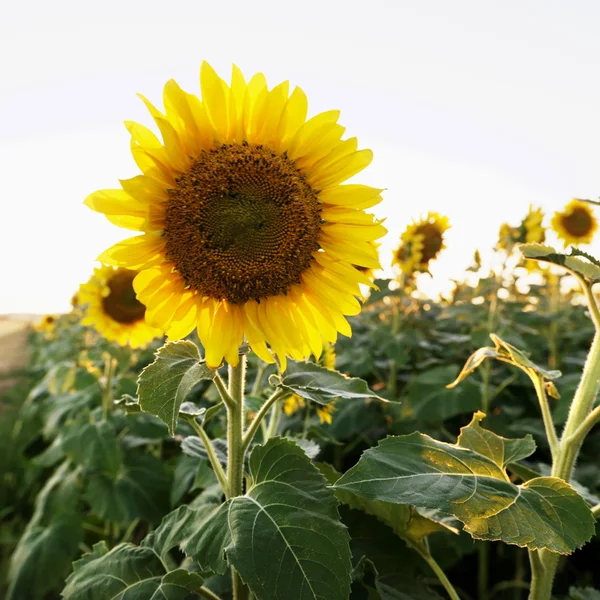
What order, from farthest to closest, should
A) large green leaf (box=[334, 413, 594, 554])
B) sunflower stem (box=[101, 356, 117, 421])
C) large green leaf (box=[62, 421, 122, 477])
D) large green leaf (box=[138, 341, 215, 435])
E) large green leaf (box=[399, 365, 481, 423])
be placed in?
sunflower stem (box=[101, 356, 117, 421]) → large green leaf (box=[399, 365, 481, 423]) → large green leaf (box=[62, 421, 122, 477]) → large green leaf (box=[138, 341, 215, 435]) → large green leaf (box=[334, 413, 594, 554])

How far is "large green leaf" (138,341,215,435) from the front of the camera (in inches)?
48.8

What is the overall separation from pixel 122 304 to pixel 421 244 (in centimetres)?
247

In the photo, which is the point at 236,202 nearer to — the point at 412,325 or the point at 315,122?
the point at 315,122

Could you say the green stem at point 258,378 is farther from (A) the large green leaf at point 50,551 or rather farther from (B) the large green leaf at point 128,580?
(A) the large green leaf at point 50,551

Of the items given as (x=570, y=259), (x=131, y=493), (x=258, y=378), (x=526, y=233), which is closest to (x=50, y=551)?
(x=131, y=493)

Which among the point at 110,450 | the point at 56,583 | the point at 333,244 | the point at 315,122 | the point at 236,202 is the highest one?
the point at 315,122

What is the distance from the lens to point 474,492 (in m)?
1.17

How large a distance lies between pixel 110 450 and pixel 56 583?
0.68 m

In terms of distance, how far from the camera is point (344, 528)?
1166mm

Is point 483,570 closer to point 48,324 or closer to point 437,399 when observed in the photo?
point 437,399

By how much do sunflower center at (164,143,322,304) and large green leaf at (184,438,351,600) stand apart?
1.37 ft

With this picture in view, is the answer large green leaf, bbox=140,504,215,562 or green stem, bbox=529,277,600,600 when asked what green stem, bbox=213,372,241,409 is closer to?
large green leaf, bbox=140,504,215,562

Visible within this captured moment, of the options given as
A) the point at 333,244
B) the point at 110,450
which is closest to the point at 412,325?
the point at 110,450

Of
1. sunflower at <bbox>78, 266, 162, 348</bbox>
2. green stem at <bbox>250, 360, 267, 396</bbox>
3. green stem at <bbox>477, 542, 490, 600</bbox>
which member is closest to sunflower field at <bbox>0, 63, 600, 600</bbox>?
green stem at <bbox>250, 360, 267, 396</bbox>
